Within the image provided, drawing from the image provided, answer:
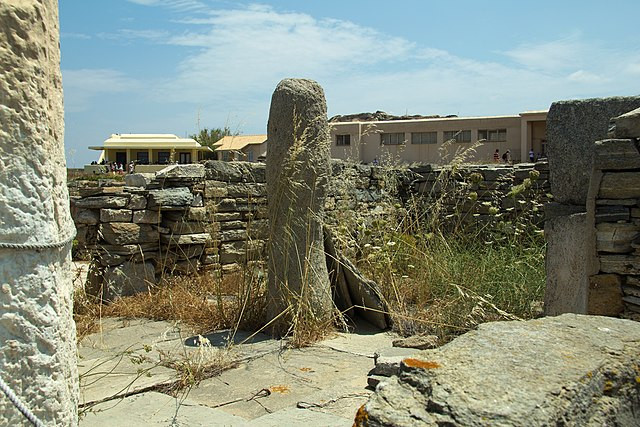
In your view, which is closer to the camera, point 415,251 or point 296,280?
point 296,280

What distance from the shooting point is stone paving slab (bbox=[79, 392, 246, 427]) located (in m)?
3.47

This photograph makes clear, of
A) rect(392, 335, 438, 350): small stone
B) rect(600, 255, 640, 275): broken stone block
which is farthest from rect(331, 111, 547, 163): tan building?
rect(600, 255, 640, 275): broken stone block

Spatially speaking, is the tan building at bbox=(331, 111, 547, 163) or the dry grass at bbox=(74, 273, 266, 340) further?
the tan building at bbox=(331, 111, 547, 163)

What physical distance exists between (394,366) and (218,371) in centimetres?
133

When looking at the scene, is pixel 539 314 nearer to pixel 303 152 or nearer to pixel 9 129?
pixel 303 152

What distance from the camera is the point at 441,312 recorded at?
551 cm

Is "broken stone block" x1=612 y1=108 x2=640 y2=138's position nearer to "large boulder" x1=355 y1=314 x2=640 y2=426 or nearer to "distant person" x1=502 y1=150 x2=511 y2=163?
"large boulder" x1=355 y1=314 x2=640 y2=426

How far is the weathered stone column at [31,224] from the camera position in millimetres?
1555

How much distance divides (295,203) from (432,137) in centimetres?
1876

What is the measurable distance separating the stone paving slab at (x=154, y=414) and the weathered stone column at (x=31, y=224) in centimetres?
186

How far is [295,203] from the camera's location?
5.53 m

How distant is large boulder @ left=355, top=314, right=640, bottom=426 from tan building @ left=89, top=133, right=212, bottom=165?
79.8ft

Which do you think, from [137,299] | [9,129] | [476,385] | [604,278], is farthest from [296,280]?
[9,129]

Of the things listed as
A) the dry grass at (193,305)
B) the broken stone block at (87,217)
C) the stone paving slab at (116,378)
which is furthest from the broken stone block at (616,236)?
the broken stone block at (87,217)
